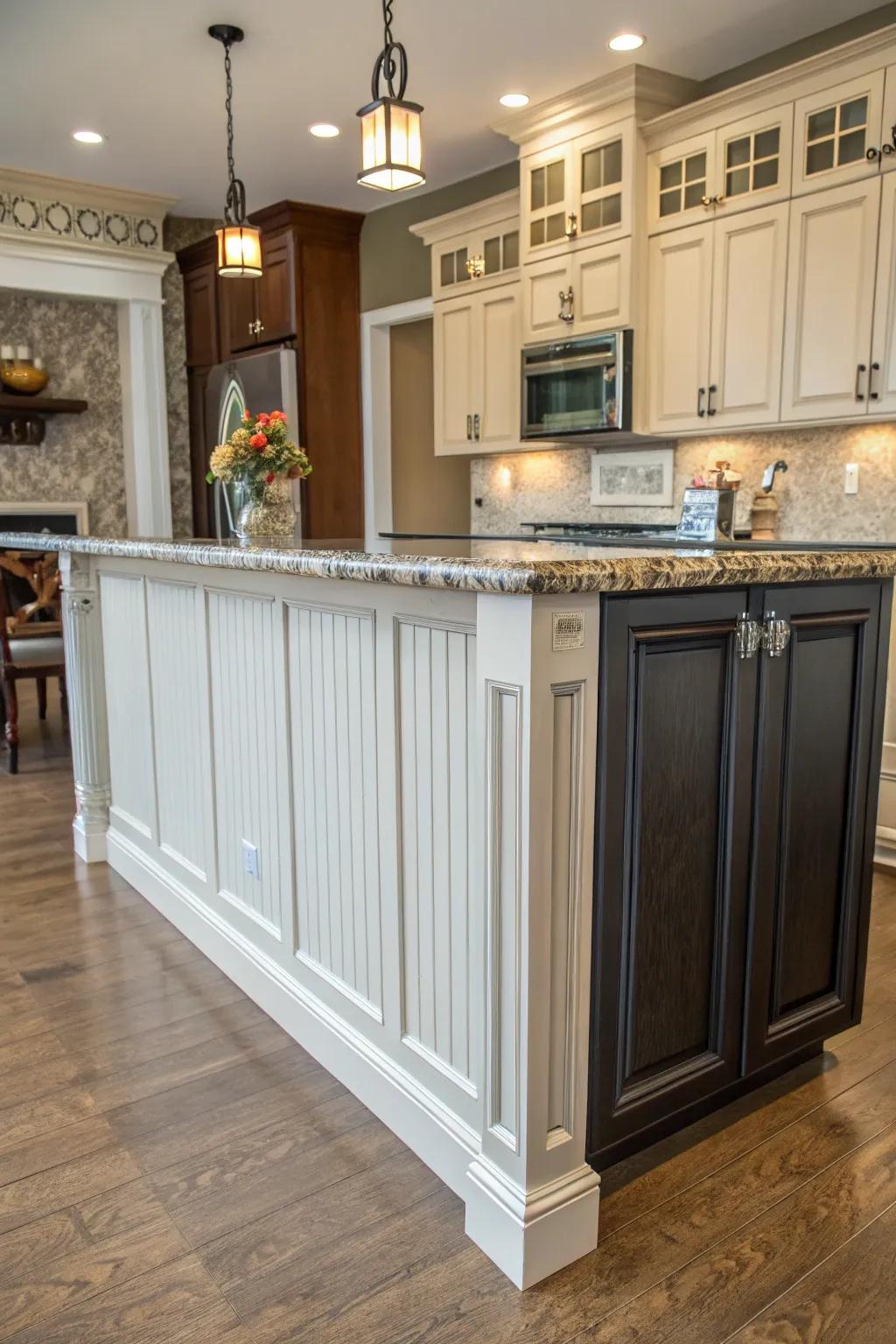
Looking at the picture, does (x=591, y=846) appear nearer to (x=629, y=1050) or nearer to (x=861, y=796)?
(x=629, y=1050)

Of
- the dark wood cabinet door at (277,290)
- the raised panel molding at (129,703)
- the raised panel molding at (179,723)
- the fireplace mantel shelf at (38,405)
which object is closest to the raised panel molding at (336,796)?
the raised panel molding at (179,723)

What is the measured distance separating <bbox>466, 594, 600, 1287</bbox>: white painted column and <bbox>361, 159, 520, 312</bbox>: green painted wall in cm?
426

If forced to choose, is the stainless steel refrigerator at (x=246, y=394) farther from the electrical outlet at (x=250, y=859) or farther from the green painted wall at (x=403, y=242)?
the electrical outlet at (x=250, y=859)

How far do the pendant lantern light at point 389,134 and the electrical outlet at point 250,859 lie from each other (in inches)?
63.9

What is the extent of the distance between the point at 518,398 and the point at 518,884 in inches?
140

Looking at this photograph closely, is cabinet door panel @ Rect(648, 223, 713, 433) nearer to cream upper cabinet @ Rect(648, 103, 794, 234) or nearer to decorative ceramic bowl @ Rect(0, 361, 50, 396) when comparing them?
cream upper cabinet @ Rect(648, 103, 794, 234)

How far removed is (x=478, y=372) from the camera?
4742 mm

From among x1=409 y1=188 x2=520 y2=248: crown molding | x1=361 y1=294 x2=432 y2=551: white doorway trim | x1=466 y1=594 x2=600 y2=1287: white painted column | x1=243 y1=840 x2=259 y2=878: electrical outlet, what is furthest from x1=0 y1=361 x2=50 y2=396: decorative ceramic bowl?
x1=466 y1=594 x2=600 y2=1287: white painted column

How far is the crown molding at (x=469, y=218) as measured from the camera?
14.5ft

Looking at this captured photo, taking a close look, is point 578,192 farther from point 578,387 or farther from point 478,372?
point 478,372

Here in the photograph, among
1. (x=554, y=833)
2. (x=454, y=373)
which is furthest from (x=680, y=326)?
(x=554, y=833)

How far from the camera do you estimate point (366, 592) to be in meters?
1.73

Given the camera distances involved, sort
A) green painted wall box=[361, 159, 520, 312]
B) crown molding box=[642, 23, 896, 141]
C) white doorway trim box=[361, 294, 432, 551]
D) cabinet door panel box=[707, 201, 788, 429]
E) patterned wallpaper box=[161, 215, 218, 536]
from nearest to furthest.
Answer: crown molding box=[642, 23, 896, 141] < cabinet door panel box=[707, 201, 788, 429] < green painted wall box=[361, 159, 520, 312] < white doorway trim box=[361, 294, 432, 551] < patterned wallpaper box=[161, 215, 218, 536]

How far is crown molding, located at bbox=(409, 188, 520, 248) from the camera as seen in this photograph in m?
4.42
